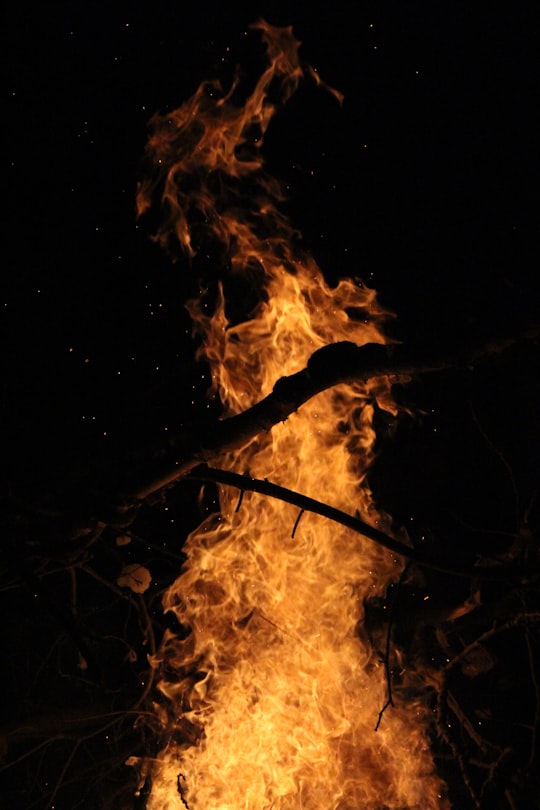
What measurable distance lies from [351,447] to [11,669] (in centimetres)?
464

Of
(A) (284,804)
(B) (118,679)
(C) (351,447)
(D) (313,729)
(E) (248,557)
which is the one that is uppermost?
(C) (351,447)

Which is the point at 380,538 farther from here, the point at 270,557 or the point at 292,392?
the point at 270,557

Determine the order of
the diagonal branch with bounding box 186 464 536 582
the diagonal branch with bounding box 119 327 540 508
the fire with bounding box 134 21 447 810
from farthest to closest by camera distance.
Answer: the fire with bounding box 134 21 447 810 < the diagonal branch with bounding box 119 327 540 508 < the diagonal branch with bounding box 186 464 536 582

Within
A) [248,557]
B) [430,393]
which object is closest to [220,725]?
[248,557]

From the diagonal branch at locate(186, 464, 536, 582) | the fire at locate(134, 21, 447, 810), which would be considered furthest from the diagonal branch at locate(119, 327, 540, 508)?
the fire at locate(134, 21, 447, 810)

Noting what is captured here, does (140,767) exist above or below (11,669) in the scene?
above

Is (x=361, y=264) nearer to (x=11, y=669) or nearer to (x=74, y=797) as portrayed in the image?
(x=11, y=669)

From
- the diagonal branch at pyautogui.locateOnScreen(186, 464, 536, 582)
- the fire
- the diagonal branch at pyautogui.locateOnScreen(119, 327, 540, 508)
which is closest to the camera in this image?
the diagonal branch at pyautogui.locateOnScreen(186, 464, 536, 582)

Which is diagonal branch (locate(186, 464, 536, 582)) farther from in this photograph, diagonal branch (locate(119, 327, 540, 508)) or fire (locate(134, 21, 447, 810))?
fire (locate(134, 21, 447, 810))

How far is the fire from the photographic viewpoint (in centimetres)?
436

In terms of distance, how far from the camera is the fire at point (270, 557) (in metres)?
4.36

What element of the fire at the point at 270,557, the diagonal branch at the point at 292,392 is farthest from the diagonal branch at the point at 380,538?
the fire at the point at 270,557

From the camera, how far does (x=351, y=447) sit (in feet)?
15.6

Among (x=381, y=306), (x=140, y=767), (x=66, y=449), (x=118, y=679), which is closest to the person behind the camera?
(x=381, y=306)
